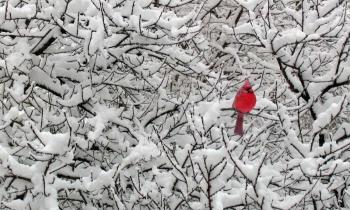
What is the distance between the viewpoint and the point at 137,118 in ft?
16.2

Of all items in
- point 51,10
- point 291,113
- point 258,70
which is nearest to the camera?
point 51,10

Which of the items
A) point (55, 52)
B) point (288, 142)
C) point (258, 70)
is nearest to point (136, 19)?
point (55, 52)

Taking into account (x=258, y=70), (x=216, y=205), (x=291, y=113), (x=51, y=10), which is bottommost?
(x=216, y=205)

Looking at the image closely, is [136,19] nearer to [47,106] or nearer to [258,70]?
[47,106]

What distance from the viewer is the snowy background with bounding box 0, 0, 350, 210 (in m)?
3.59

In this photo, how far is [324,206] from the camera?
4117 mm

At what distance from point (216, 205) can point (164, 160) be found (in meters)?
1.50

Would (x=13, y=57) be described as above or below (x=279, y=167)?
above

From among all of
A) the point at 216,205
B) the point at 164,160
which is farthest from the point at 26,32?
the point at 216,205

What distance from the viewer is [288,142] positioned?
14.4 ft

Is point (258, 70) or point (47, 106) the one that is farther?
point (258, 70)

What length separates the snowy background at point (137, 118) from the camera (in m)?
3.59

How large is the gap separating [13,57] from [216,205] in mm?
2252

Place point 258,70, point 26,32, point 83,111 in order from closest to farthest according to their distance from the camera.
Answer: point 26,32 < point 83,111 < point 258,70
